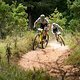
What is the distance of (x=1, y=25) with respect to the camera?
22562 mm

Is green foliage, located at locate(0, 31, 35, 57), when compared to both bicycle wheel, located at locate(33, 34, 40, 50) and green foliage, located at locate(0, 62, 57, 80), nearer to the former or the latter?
bicycle wheel, located at locate(33, 34, 40, 50)

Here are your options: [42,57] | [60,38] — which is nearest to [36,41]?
[60,38]

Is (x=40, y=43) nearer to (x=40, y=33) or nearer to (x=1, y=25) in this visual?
(x=40, y=33)

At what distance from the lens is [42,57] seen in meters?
15.1

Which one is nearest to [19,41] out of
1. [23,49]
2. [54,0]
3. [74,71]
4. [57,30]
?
[23,49]

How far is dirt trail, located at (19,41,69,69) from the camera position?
44.6 ft

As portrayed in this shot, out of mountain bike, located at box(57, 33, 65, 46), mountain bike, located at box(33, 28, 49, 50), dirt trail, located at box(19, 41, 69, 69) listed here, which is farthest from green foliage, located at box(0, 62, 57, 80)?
mountain bike, located at box(57, 33, 65, 46)

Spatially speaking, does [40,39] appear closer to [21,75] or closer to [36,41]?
[36,41]

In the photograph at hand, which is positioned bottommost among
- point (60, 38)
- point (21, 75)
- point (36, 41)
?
point (60, 38)

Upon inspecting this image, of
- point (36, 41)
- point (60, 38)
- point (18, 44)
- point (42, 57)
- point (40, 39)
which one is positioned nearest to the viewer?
point (42, 57)

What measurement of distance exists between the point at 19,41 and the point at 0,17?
19.6ft

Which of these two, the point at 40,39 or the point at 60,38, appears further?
the point at 60,38

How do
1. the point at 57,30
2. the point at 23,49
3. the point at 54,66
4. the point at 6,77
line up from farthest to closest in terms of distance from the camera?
the point at 57,30, the point at 23,49, the point at 54,66, the point at 6,77

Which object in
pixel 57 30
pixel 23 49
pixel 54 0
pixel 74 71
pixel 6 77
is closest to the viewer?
pixel 6 77
